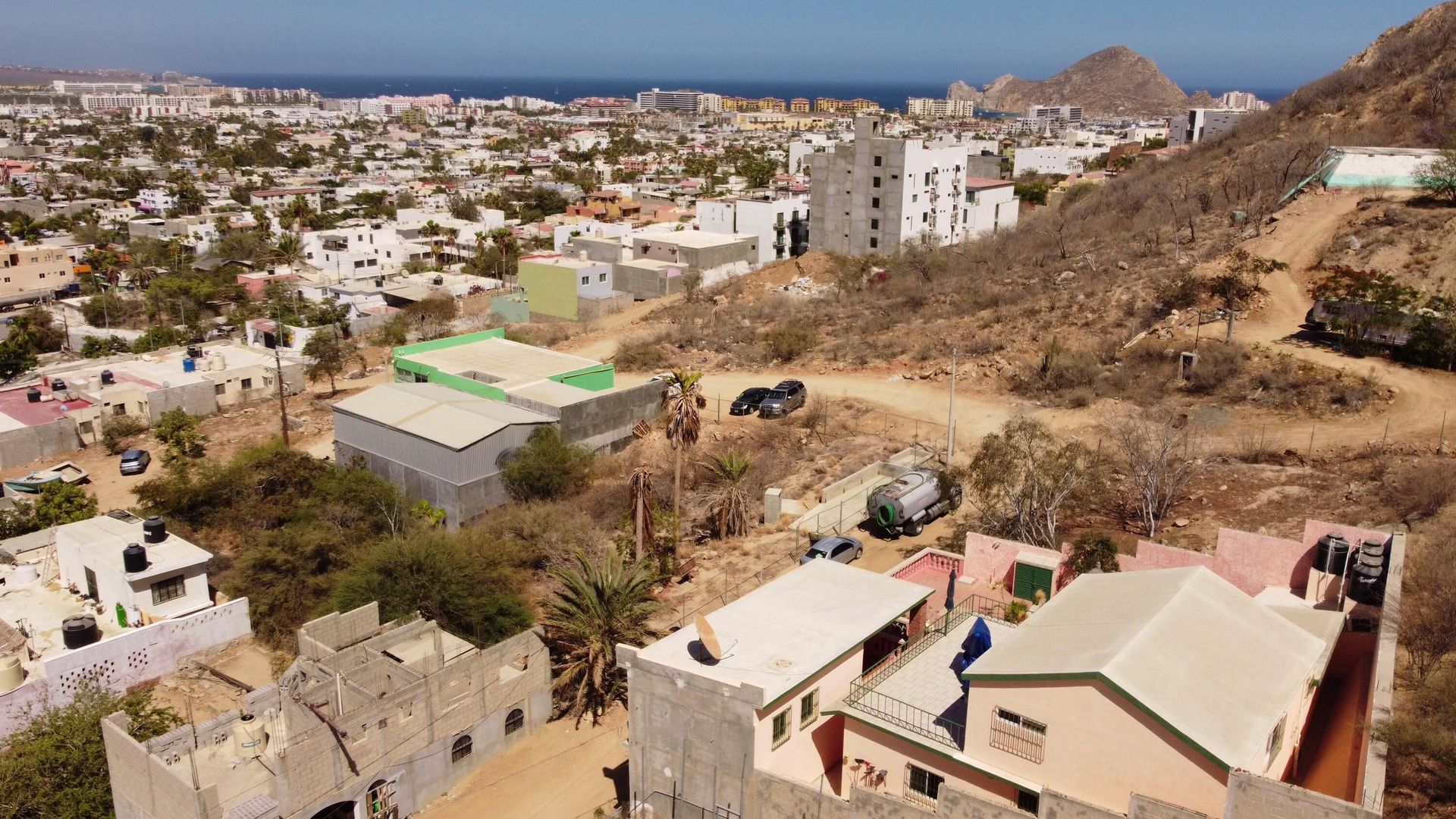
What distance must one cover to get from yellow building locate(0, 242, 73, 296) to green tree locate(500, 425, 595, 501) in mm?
52636

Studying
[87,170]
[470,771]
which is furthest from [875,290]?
[87,170]

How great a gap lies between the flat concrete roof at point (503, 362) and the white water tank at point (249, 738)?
16.5 meters

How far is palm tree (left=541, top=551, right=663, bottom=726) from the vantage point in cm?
2050

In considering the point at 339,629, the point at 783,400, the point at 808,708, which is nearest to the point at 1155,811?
the point at 808,708

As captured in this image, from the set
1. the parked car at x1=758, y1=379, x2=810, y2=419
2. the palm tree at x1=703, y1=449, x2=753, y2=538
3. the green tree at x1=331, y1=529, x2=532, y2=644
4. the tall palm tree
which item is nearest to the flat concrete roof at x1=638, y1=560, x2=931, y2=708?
the green tree at x1=331, y1=529, x2=532, y2=644

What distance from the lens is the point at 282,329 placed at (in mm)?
50594

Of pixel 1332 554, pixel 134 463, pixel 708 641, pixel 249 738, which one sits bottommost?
pixel 134 463

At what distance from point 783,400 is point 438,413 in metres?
11.5

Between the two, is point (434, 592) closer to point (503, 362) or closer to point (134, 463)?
point (503, 362)

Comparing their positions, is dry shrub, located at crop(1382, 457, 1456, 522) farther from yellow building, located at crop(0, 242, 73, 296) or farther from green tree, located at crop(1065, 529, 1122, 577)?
yellow building, located at crop(0, 242, 73, 296)

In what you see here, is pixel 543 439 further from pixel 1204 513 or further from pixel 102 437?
pixel 102 437

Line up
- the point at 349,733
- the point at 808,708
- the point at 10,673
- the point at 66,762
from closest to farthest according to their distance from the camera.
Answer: the point at 808,708 < the point at 349,733 < the point at 66,762 < the point at 10,673

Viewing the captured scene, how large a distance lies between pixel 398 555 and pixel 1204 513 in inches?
722

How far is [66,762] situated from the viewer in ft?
57.6
